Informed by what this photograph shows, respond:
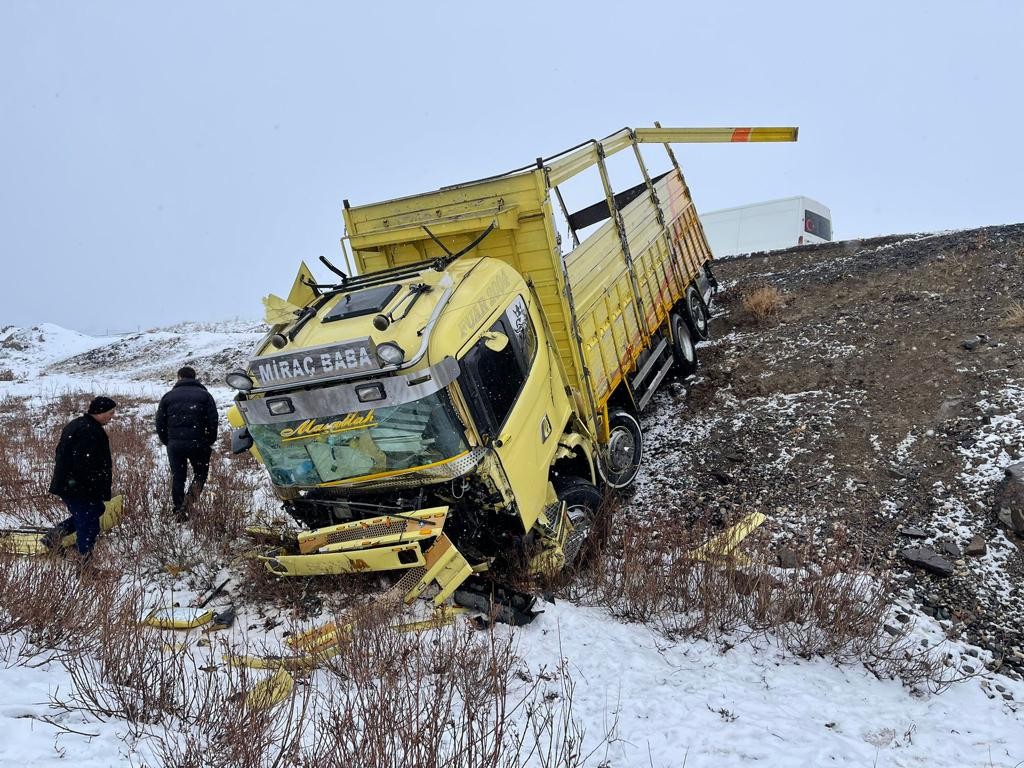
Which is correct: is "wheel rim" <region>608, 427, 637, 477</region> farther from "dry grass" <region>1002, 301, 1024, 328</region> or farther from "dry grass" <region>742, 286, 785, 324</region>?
"dry grass" <region>1002, 301, 1024, 328</region>

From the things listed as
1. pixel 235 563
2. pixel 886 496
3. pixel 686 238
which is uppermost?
pixel 686 238

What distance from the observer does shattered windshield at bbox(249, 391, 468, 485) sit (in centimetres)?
425

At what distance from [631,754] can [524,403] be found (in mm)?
2520

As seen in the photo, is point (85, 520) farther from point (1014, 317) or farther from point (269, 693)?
point (1014, 317)

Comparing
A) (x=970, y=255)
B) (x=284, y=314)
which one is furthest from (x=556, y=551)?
(x=970, y=255)

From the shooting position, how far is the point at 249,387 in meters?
4.53

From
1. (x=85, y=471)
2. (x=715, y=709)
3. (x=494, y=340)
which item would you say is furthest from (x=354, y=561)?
(x=85, y=471)

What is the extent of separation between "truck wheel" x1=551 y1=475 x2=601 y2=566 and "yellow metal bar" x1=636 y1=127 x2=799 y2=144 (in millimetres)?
5089

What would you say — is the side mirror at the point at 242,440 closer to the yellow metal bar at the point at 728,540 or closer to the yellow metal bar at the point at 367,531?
the yellow metal bar at the point at 367,531

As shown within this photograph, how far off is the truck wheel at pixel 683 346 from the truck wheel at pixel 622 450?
204 cm

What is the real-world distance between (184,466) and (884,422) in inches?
291

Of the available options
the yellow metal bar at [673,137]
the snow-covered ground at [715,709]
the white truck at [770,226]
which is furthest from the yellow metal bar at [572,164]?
the white truck at [770,226]

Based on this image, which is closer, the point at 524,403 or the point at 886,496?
the point at 524,403

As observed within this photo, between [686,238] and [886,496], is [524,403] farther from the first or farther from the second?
[686,238]
